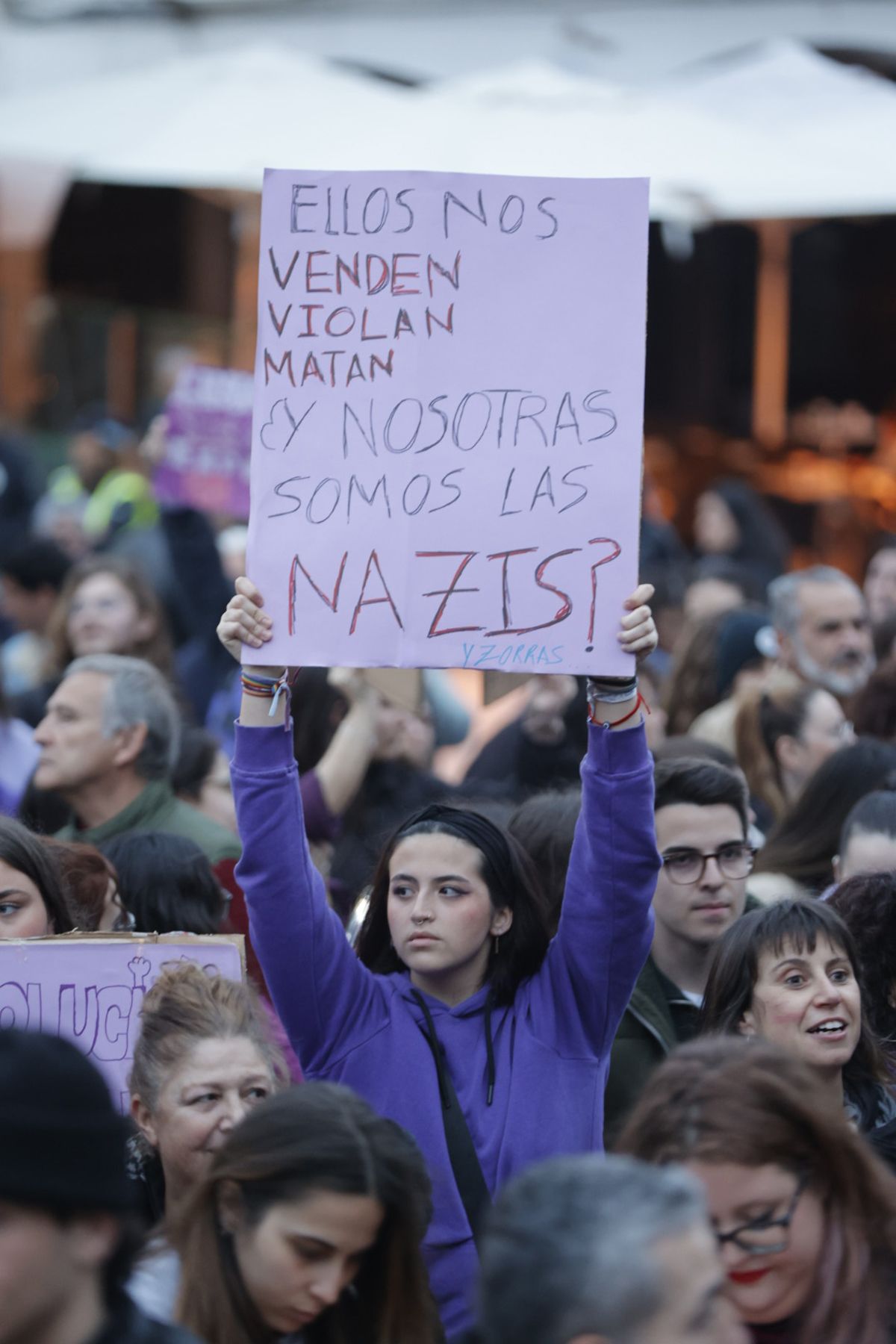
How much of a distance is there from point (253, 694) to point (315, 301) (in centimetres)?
74

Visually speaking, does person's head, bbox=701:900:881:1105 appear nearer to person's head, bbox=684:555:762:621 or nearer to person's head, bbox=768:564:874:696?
person's head, bbox=768:564:874:696

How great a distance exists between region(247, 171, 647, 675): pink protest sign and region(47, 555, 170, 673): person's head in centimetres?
314

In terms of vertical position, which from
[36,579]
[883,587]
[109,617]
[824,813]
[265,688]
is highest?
[883,587]

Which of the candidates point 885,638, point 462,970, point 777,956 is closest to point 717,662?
point 885,638

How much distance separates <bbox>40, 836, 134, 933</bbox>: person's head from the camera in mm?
4016

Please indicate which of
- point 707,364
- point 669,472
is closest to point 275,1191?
point 669,472

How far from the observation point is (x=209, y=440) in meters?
8.41

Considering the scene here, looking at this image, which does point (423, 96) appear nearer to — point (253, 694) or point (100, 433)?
point (100, 433)

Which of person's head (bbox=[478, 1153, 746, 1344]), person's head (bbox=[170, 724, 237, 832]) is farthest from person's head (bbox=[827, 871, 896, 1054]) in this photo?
person's head (bbox=[170, 724, 237, 832])

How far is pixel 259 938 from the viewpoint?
3266mm

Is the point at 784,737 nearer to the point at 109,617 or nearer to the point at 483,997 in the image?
the point at 109,617

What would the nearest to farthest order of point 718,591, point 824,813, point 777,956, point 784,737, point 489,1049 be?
point 489,1049
point 777,956
point 824,813
point 784,737
point 718,591

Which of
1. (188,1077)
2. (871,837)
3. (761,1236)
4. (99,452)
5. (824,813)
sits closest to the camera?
(761,1236)

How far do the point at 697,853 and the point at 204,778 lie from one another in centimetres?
187
